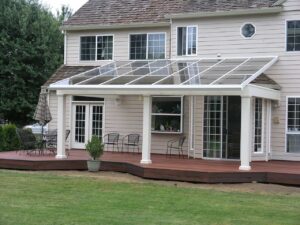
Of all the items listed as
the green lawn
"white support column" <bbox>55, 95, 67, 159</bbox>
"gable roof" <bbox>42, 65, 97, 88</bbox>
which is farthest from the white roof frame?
"gable roof" <bbox>42, 65, 97, 88</bbox>

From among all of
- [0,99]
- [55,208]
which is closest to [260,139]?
[55,208]

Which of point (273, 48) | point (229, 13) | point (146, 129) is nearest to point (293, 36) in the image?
point (273, 48)

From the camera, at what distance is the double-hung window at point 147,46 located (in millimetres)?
20359

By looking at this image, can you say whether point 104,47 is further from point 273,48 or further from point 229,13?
point 273,48

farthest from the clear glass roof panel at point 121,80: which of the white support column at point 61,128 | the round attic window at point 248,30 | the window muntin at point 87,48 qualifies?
the window muntin at point 87,48

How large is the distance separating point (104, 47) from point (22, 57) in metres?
10.2

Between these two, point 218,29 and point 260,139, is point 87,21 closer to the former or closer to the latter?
point 218,29

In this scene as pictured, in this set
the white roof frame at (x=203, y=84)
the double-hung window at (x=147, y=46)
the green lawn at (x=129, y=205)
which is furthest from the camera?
the double-hung window at (x=147, y=46)

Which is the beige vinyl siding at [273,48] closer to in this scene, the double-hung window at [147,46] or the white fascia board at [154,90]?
the double-hung window at [147,46]

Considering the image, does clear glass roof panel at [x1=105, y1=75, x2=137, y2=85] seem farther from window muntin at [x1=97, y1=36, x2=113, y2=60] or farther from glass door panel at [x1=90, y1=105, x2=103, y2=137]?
window muntin at [x1=97, y1=36, x2=113, y2=60]

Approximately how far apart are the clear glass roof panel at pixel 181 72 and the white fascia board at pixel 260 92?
243 millimetres

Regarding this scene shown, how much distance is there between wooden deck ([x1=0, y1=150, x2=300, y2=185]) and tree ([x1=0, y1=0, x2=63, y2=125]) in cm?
1233

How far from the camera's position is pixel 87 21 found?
856 inches

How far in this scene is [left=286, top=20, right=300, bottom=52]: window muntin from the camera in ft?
57.0
